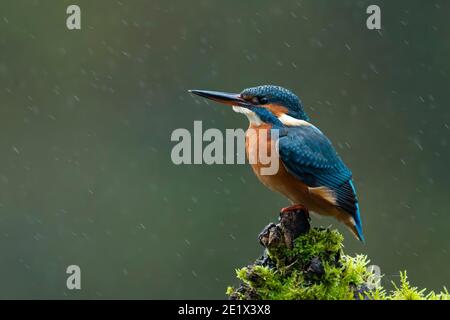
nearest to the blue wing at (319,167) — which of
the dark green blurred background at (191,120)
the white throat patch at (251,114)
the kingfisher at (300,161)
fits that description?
the kingfisher at (300,161)

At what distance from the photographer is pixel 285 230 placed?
3.69m

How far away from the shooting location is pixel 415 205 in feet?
36.6

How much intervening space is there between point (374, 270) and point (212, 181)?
731 centimetres

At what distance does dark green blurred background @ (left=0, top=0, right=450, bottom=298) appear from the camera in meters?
10.5

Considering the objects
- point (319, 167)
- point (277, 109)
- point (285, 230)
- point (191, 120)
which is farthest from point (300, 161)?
point (191, 120)

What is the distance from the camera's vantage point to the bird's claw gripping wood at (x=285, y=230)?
3.60 m

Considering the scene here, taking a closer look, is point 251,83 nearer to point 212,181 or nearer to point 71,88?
point 212,181

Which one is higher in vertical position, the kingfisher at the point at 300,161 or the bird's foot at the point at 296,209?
the kingfisher at the point at 300,161

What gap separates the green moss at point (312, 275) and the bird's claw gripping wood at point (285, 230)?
0.11 ft

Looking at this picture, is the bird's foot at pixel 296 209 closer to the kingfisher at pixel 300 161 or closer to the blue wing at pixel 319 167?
the kingfisher at pixel 300 161

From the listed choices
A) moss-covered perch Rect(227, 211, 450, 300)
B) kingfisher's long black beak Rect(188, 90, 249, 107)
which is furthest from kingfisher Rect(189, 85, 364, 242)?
moss-covered perch Rect(227, 211, 450, 300)

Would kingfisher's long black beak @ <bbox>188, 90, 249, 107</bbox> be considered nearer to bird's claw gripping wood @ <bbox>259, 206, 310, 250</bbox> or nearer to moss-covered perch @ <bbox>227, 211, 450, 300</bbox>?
bird's claw gripping wood @ <bbox>259, 206, 310, 250</bbox>
